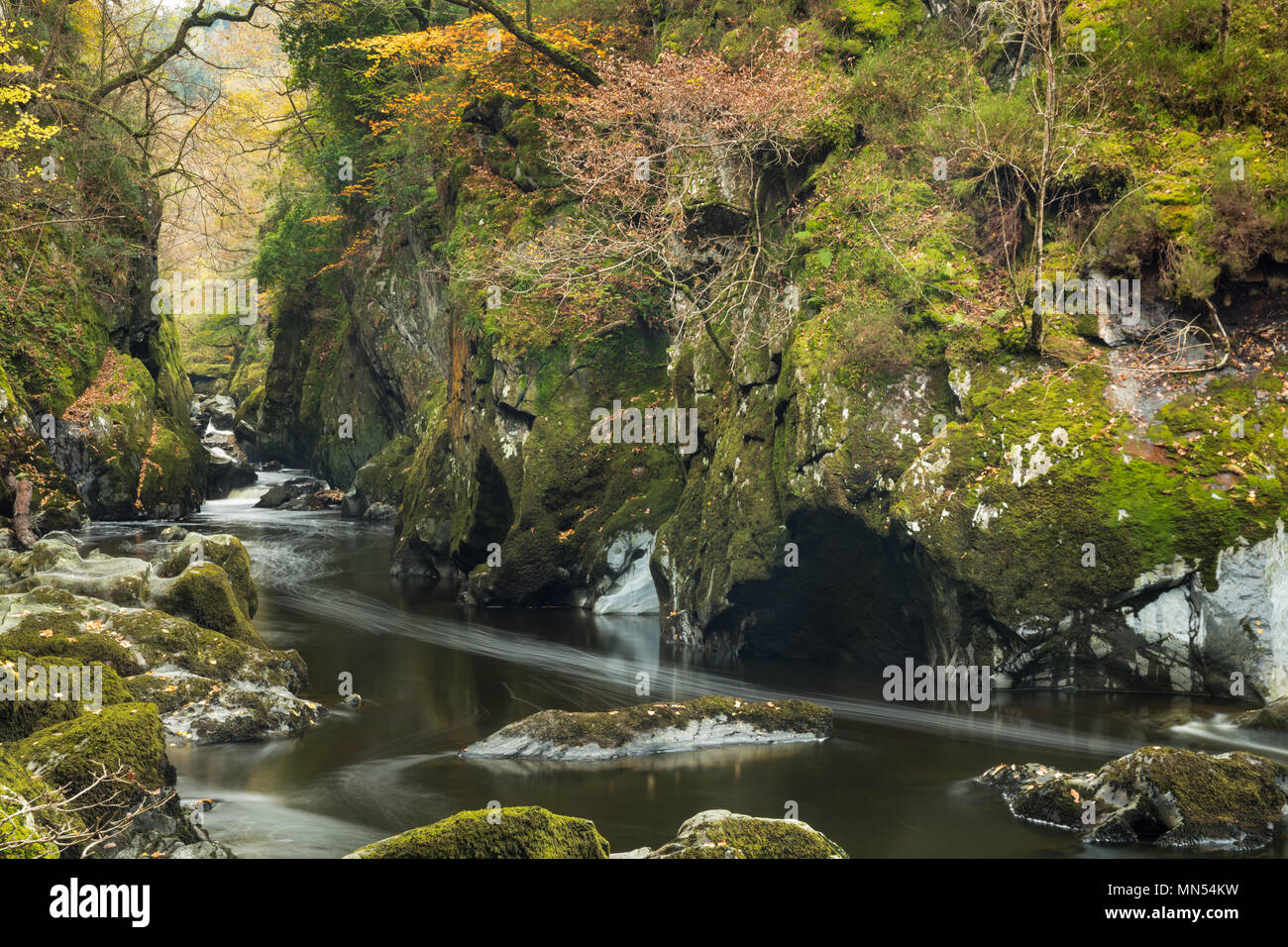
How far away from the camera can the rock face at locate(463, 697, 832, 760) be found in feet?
32.3

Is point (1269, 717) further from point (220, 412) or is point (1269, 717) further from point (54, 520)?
point (220, 412)

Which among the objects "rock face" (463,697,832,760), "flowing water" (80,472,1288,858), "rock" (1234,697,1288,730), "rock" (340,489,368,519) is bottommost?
"flowing water" (80,472,1288,858)

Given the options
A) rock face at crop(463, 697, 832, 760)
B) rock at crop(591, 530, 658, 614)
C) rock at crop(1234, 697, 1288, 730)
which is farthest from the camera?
rock at crop(591, 530, 658, 614)

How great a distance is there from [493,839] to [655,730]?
5.07 metres

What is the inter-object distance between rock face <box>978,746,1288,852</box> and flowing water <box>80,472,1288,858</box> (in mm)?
167

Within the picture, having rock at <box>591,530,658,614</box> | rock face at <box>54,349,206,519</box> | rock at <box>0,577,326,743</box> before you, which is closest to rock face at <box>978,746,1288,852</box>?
rock at <box>0,577,326,743</box>

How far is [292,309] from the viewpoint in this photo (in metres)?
37.8

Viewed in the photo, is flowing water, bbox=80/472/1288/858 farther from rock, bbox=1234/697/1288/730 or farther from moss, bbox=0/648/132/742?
moss, bbox=0/648/132/742

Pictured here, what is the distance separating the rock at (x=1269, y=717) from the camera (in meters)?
9.20

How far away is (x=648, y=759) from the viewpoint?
972 centimetres

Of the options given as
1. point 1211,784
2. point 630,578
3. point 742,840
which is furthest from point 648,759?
point 630,578

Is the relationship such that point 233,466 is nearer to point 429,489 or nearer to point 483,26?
point 429,489

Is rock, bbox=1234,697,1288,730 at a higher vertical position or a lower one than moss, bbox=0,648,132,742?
lower

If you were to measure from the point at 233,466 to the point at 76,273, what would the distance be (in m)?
9.18
